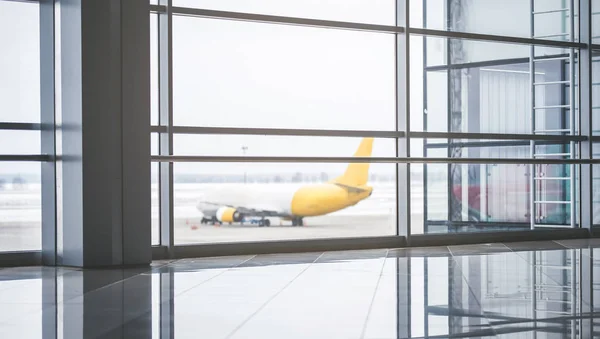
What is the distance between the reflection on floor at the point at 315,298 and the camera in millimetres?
3520

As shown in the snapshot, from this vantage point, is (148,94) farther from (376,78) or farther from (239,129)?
(376,78)

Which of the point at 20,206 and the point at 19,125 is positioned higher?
the point at 19,125

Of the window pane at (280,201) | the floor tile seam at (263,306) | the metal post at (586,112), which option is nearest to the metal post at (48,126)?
the window pane at (280,201)

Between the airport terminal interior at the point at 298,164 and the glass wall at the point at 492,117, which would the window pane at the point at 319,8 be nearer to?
the airport terminal interior at the point at 298,164

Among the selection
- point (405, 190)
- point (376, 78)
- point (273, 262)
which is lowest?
point (273, 262)

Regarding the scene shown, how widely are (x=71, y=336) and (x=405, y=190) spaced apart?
4689mm

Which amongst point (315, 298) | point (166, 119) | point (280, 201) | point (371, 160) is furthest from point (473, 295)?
point (280, 201)

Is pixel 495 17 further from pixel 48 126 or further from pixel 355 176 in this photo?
pixel 48 126

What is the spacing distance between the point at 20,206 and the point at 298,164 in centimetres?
262

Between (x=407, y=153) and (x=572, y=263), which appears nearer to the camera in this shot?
(x=572, y=263)

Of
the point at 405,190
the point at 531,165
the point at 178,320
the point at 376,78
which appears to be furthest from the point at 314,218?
the point at 178,320

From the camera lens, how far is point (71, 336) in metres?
3.40

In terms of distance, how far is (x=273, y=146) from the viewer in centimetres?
726

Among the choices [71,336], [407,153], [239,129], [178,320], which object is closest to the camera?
[71,336]
